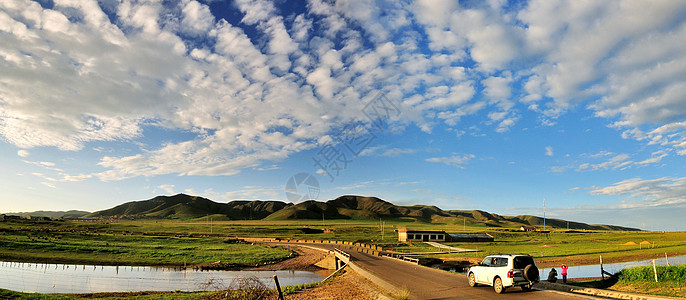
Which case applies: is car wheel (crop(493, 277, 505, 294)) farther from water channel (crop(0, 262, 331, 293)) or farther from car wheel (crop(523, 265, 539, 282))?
water channel (crop(0, 262, 331, 293))

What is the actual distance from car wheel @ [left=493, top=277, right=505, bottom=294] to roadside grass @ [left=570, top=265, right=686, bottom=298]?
8.55 meters

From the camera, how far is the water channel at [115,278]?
36562 mm

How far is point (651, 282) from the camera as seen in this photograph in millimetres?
22797

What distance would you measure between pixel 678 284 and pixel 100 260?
6873cm

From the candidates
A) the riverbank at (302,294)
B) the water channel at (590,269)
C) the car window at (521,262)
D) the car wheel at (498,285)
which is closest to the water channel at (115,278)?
the riverbank at (302,294)

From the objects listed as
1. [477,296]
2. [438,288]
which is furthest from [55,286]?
[477,296]

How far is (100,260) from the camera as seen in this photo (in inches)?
2298

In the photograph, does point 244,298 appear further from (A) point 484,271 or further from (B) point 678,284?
(B) point 678,284

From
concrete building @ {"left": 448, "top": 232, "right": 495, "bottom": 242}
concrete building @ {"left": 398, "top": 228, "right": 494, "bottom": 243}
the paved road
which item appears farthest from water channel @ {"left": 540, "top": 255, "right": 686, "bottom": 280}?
concrete building @ {"left": 398, "top": 228, "right": 494, "bottom": 243}

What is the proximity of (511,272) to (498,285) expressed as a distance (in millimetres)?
1286

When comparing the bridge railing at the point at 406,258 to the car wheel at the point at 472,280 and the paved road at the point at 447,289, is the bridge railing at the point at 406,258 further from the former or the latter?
the car wheel at the point at 472,280

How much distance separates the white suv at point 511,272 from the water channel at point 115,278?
72.0 ft

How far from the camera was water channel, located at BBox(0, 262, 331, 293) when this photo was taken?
36.6m

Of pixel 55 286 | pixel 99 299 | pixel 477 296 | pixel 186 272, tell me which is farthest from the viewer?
pixel 186 272
